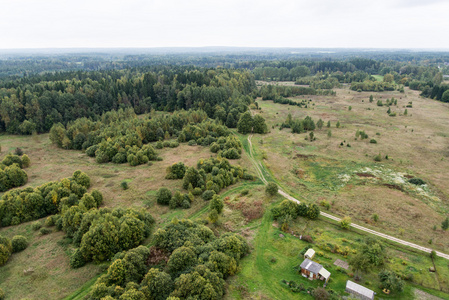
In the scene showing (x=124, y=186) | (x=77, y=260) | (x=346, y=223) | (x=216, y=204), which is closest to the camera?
(x=77, y=260)

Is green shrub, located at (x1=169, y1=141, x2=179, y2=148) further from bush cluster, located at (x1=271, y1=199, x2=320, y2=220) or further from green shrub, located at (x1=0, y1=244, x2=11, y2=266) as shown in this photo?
green shrub, located at (x1=0, y1=244, x2=11, y2=266)

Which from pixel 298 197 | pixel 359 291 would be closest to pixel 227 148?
pixel 298 197

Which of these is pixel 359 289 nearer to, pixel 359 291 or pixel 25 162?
pixel 359 291

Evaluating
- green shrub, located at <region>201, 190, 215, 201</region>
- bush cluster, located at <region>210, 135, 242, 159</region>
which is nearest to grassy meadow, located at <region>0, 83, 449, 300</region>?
green shrub, located at <region>201, 190, 215, 201</region>

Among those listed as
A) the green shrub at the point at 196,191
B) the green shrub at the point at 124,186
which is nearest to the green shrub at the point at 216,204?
the green shrub at the point at 196,191

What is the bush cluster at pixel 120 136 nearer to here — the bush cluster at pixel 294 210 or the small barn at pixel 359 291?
the bush cluster at pixel 294 210

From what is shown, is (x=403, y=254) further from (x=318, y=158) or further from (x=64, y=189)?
(x=64, y=189)

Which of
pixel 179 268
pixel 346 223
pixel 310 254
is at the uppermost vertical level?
pixel 179 268
